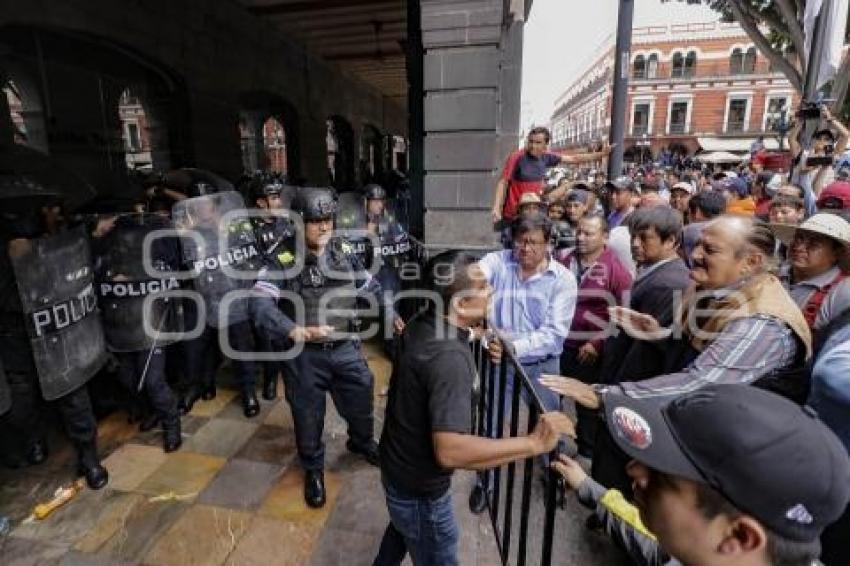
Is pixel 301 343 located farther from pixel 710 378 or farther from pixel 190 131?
pixel 190 131

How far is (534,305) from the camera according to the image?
123 inches

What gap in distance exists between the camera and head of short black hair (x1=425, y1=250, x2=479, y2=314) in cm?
189

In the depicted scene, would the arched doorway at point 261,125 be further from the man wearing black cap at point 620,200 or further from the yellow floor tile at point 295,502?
the yellow floor tile at point 295,502

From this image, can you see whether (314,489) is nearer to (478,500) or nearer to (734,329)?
(478,500)

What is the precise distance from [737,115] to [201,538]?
49.9 meters

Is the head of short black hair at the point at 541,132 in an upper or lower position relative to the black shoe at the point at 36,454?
upper

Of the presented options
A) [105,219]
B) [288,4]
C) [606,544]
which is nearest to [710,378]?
[606,544]

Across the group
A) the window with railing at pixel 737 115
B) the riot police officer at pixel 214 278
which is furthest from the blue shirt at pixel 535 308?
the window with railing at pixel 737 115

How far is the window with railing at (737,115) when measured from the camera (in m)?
39.8

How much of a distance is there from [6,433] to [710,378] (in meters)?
4.54

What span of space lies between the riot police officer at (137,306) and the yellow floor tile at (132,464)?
12 cm

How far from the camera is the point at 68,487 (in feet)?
10.4

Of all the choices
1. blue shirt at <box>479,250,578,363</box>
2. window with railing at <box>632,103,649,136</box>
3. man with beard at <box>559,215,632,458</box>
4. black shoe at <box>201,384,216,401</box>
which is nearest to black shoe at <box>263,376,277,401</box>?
black shoe at <box>201,384,216,401</box>

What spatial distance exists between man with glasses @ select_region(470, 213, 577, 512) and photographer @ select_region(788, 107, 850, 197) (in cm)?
340
